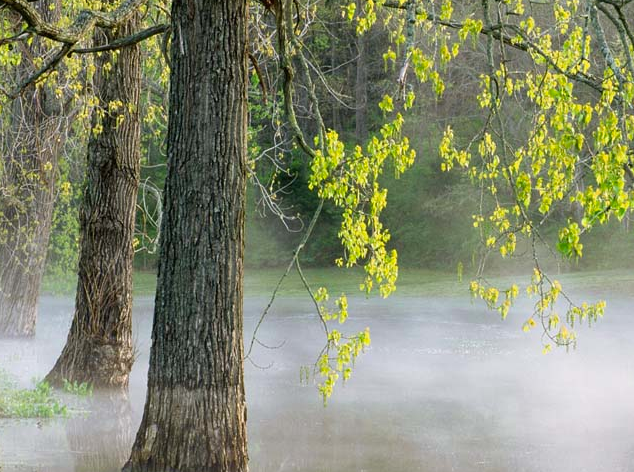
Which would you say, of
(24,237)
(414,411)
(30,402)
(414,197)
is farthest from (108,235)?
(414,197)

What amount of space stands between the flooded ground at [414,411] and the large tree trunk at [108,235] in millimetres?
531

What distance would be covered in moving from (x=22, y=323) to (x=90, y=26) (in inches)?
345

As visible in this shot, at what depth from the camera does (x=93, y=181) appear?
1177cm

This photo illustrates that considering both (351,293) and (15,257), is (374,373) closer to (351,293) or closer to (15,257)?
(15,257)

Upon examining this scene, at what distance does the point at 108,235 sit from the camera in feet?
38.8

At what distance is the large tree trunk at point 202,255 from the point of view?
7.72m

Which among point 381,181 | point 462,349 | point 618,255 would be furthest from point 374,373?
point 381,181

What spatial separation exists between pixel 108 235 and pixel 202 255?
439 centimetres

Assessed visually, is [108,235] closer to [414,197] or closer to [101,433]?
[101,433]

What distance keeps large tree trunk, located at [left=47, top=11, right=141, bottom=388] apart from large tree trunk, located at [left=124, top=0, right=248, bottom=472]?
3.94 m

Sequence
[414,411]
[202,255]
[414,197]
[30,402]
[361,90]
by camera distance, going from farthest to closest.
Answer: [361,90]
[414,197]
[414,411]
[30,402]
[202,255]

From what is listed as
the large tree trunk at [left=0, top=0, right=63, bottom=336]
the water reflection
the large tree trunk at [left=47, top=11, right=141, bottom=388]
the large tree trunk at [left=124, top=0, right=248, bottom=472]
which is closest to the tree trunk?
the large tree trunk at [left=0, top=0, right=63, bottom=336]

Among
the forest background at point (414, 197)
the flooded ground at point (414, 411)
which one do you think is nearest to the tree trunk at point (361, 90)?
the forest background at point (414, 197)

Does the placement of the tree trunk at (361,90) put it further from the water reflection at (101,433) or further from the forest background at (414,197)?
the water reflection at (101,433)
